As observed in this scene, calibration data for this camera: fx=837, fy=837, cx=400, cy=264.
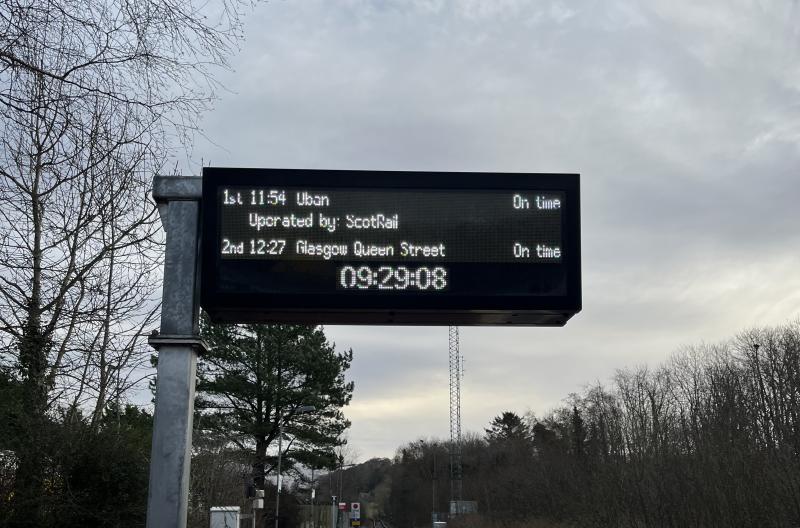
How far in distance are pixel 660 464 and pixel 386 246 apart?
12.6 meters

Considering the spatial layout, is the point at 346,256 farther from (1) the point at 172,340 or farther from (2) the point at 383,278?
(1) the point at 172,340

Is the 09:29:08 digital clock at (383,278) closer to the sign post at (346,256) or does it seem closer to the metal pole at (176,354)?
the sign post at (346,256)

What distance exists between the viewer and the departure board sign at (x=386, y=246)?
369 inches

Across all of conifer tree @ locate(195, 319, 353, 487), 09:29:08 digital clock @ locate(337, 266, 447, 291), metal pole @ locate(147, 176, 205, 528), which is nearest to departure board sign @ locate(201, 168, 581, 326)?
09:29:08 digital clock @ locate(337, 266, 447, 291)

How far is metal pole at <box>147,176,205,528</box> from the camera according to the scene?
30.7ft

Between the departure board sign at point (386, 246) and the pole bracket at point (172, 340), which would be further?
the pole bracket at point (172, 340)

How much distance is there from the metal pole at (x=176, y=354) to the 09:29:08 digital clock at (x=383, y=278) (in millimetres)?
1825

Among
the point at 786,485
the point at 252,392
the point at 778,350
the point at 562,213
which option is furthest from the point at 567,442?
the point at 562,213

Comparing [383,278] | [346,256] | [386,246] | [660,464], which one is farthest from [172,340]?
[660,464]

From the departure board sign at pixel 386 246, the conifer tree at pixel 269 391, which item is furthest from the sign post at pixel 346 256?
the conifer tree at pixel 269 391

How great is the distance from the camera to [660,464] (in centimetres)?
1927

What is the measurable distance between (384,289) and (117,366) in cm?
688

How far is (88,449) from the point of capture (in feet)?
46.1

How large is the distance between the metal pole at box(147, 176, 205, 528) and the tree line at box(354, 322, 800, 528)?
10.8m
